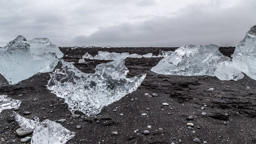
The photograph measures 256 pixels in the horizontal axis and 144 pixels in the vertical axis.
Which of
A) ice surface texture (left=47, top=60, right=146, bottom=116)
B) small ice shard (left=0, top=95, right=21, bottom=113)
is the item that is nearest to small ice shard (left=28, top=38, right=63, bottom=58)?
small ice shard (left=0, top=95, right=21, bottom=113)

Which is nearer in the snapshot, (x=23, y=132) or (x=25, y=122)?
(x=23, y=132)

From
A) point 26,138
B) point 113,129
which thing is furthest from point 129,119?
point 26,138

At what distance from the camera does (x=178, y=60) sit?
7129 mm

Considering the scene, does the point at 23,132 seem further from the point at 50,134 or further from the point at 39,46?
the point at 39,46

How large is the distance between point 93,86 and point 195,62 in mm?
3943

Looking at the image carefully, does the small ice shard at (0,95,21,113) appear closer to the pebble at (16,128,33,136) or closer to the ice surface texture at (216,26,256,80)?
the pebble at (16,128,33,136)

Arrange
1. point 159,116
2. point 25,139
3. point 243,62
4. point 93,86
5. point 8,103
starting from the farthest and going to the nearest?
point 243,62
point 8,103
point 93,86
point 159,116
point 25,139

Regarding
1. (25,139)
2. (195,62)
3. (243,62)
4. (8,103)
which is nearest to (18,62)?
(8,103)

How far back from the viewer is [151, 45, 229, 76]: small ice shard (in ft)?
22.5

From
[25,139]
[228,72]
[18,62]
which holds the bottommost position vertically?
[25,139]

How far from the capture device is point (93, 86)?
4.04 meters

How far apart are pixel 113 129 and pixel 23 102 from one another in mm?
2082

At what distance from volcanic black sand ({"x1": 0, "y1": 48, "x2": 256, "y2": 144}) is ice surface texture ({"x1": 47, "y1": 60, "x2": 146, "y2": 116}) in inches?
5.3

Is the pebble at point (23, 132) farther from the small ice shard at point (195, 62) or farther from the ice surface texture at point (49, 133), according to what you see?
the small ice shard at point (195, 62)
